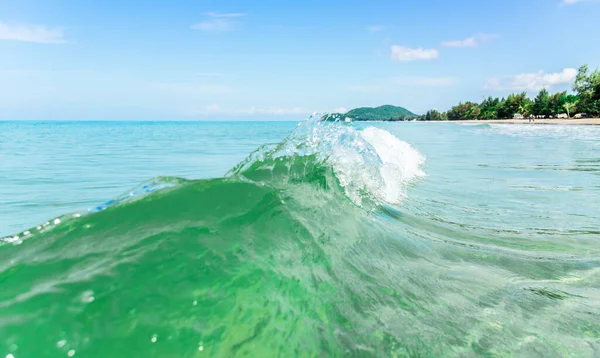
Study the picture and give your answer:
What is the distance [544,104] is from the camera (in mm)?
91188

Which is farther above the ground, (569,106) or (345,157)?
(569,106)

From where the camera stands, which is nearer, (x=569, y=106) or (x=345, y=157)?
(x=345, y=157)

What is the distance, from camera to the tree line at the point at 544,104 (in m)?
72.4

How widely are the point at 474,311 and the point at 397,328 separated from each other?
0.66 m

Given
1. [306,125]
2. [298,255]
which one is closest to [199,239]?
[298,255]

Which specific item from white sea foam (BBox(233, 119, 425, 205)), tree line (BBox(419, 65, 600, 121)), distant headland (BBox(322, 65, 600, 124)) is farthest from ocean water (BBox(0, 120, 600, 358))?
tree line (BBox(419, 65, 600, 121))

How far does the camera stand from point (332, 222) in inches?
171

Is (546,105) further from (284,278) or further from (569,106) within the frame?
(284,278)

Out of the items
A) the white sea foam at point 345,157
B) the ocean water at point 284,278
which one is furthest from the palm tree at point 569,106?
the ocean water at point 284,278

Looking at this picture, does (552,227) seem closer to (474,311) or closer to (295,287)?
(474,311)

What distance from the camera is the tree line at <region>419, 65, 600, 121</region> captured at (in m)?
72.4

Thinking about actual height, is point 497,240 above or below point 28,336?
below

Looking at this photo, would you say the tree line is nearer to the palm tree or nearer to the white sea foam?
the palm tree

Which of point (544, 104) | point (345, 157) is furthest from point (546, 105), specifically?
point (345, 157)
